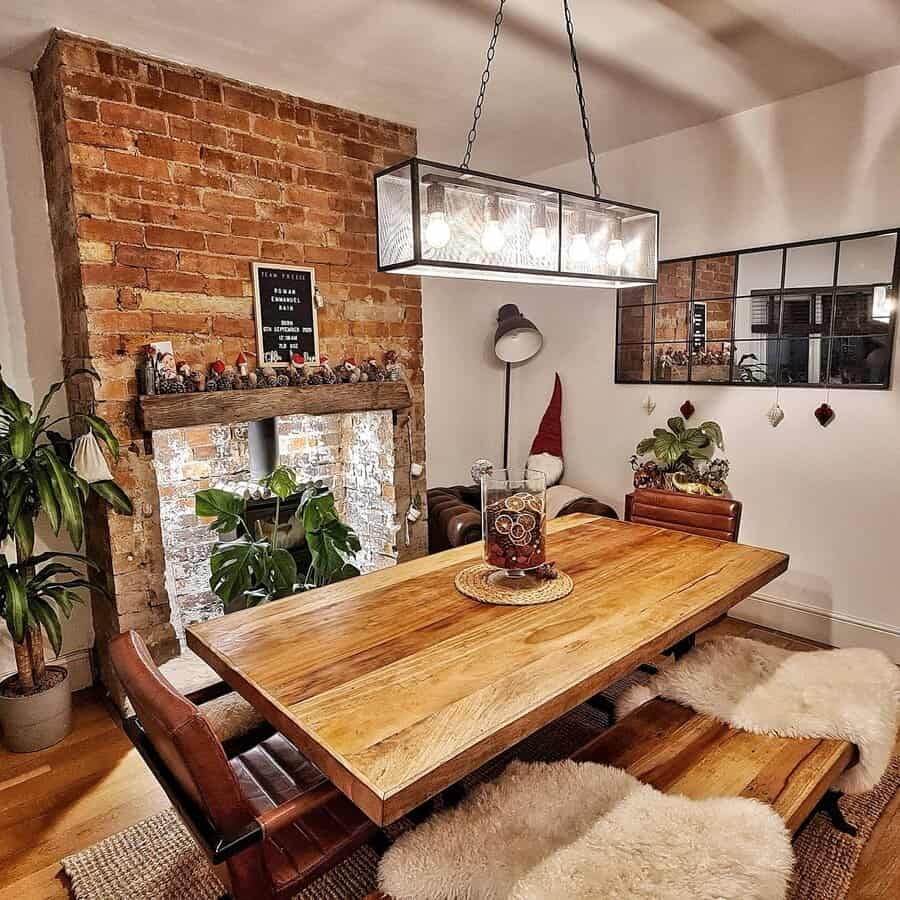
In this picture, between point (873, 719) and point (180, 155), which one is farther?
point (180, 155)

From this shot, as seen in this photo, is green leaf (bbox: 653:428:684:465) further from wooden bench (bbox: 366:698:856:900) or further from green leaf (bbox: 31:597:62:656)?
green leaf (bbox: 31:597:62:656)

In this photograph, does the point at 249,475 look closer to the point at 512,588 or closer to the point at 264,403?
the point at 264,403

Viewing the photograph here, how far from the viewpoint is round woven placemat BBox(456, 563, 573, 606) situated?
1778 millimetres

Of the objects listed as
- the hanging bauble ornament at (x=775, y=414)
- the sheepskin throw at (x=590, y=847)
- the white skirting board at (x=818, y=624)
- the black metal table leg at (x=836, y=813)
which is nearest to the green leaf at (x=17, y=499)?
the sheepskin throw at (x=590, y=847)

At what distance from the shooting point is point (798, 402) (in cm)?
308

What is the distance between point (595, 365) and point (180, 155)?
8.24 ft

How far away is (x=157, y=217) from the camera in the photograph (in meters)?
2.53

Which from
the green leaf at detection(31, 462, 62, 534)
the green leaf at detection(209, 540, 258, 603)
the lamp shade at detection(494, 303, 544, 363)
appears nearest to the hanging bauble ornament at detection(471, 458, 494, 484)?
the lamp shade at detection(494, 303, 544, 363)

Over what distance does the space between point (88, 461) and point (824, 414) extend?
3.12 m

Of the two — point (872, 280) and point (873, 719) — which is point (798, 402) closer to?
point (872, 280)

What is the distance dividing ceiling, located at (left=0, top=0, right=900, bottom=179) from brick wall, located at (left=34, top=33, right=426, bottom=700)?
131mm

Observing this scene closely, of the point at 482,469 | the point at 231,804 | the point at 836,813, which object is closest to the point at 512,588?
the point at 482,469

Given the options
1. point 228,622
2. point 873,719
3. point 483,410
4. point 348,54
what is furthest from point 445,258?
point 483,410

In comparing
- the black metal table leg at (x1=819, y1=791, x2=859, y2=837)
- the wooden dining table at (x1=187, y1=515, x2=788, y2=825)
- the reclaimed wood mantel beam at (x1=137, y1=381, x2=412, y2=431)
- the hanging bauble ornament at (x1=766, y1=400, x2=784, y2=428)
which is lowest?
the black metal table leg at (x1=819, y1=791, x2=859, y2=837)
